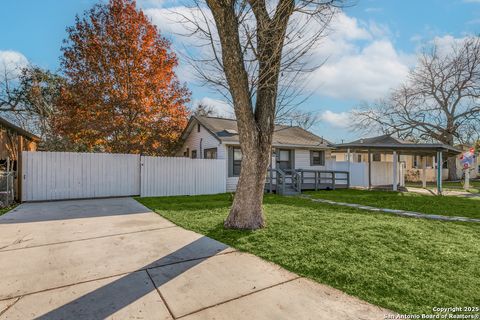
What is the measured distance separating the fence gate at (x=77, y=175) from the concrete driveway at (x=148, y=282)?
465 cm

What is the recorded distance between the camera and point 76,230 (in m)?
5.13

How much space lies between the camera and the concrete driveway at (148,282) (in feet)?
7.54

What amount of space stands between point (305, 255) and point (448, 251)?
7.01 ft

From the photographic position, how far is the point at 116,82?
39.4ft

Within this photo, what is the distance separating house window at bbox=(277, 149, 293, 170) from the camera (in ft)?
46.4

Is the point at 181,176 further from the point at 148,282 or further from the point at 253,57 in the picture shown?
the point at 148,282

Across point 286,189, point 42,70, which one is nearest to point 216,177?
point 286,189

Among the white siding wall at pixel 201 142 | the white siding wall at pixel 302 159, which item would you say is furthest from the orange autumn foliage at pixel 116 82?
the white siding wall at pixel 302 159

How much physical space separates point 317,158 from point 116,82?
447 inches

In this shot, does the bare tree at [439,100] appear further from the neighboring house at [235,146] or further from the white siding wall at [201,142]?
the white siding wall at [201,142]

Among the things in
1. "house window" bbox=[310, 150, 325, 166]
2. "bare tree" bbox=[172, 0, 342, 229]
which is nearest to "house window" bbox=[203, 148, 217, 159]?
"house window" bbox=[310, 150, 325, 166]

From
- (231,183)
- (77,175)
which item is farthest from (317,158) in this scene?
(77,175)

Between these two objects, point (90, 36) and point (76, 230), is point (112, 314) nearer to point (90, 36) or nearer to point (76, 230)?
point (76, 230)

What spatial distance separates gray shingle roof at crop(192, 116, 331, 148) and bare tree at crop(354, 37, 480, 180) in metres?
11.5
